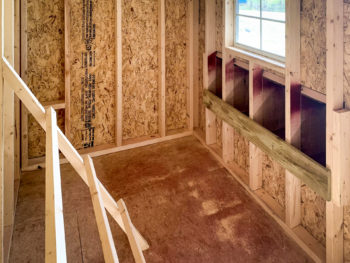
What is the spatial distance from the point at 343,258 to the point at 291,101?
1.20m

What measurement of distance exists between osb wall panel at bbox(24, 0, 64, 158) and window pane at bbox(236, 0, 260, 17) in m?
1.97

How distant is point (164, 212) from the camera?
3.08 meters

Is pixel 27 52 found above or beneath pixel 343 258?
above

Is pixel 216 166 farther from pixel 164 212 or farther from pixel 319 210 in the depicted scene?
pixel 319 210

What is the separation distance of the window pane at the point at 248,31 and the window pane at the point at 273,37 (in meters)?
0.10

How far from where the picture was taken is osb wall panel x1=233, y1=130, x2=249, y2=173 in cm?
356

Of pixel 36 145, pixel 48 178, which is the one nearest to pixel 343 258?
pixel 48 178

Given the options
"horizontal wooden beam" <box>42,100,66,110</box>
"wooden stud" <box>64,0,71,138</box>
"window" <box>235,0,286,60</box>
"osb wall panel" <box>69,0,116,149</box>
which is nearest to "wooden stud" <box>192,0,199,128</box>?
"window" <box>235,0,286,60</box>

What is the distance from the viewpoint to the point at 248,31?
3.30 meters

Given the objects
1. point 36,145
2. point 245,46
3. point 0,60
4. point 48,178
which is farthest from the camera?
point 36,145

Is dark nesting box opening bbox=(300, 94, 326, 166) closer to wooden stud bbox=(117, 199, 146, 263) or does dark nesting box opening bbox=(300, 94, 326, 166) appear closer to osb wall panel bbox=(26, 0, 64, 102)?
wooden stud bbox=(117, 199, 146, 263)

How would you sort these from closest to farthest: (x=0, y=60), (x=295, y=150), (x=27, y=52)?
(x=0, y=60)
(x=295, y=150)
(x=27, y=52)

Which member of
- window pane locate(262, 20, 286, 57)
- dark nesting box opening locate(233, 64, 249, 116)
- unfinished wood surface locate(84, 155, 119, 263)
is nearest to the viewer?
unfinished wood surface locate(84, 155, 119, 263)

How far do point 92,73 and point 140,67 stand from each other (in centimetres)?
62
